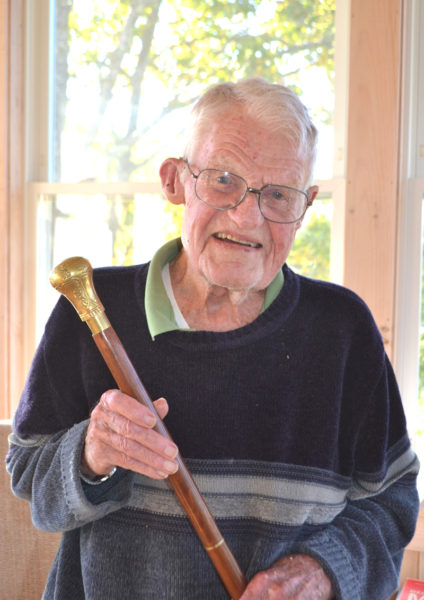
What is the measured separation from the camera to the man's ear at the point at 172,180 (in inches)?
47.2

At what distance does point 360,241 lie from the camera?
1919 millimetres

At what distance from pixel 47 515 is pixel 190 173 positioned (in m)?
0.59

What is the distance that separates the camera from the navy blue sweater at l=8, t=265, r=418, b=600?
44.2 inches

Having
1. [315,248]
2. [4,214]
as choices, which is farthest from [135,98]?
[315,248]

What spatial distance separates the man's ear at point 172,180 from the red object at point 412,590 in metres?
1.11

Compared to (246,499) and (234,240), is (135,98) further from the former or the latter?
(246,499)

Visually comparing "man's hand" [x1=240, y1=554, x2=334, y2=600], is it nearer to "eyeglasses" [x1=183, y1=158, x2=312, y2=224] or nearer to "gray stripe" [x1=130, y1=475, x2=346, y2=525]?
"gray stripe" [x1=130, y1=475, x2=346, y2=525]

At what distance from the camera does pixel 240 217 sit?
109cm

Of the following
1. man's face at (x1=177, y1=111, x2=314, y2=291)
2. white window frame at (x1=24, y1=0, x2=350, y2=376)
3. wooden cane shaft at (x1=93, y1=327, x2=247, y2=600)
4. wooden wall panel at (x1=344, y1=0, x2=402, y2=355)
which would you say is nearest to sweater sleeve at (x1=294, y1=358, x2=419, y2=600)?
wooden cane shaft at (x1=93, y1=327, x2=247, y2=600)

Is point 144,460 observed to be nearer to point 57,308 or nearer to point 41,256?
point 57,308

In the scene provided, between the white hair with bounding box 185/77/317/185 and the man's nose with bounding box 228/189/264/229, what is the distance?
0.35 ft

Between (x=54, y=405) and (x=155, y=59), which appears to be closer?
(x=54, y=405)

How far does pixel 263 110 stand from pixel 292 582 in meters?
0.73

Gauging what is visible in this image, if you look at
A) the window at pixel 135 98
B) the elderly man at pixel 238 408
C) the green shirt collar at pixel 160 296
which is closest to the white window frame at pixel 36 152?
the window at pixel 135 98
